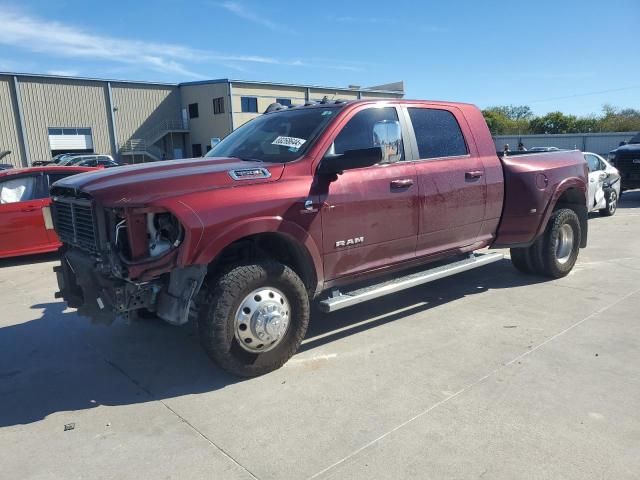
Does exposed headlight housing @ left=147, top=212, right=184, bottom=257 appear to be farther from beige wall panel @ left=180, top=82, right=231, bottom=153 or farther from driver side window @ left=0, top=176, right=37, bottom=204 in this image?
beige wall panel @ left=180, top=82, right=231, bottom=153

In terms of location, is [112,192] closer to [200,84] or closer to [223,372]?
[223,372]

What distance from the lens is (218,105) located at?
Answer: 45.9 metres

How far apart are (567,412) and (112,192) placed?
3.22 metres

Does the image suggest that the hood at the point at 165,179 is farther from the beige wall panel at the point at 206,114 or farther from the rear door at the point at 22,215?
the beige wall panel at the point at 206,114

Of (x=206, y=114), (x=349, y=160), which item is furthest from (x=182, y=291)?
(x=206, y=114)

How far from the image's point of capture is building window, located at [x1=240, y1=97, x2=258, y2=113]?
150 feet

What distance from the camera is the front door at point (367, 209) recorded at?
4.02 m

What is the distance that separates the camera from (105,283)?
3533 millimetres

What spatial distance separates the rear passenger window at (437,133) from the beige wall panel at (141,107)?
44835 millimetres

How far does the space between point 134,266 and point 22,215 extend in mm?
5568

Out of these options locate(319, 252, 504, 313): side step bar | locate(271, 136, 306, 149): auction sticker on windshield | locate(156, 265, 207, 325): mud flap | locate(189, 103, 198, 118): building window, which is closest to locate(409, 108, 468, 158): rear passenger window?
locate(319, 252, 504, 313): side step bar

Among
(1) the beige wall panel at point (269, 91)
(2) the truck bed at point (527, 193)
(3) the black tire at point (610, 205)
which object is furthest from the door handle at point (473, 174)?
(1) the beige wall panel at point (269, 91)

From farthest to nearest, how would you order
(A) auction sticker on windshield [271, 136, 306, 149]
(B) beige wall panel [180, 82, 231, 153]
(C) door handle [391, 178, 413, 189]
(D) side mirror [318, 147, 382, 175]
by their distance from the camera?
(B) beige wall panel [180, 82, 231, 153] < (C) door handle [391, 178, 413, 189] < (A) auction sticker on windshield [271, 136, 306, 149] < (D) side mirror [318, 147, 382, 175]

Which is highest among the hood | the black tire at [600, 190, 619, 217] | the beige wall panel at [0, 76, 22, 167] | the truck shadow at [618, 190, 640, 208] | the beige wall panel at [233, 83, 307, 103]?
the beige wall panel at [233, 83, 307, 103]
